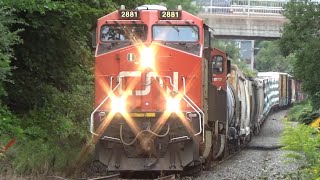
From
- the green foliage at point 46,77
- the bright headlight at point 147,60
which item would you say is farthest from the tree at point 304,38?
the bright headlight at point 147,60

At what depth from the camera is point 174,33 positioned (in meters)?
13.4

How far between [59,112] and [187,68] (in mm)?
4883

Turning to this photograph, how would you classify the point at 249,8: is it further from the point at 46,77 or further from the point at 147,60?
the point at 147,60

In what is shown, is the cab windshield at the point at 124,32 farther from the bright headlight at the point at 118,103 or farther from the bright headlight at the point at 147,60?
the bright headlight at the point at 118,103

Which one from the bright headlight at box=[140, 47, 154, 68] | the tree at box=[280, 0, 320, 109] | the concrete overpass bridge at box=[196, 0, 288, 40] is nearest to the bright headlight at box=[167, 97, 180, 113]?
the bright headlight at box=[140, 47, 154, 68]

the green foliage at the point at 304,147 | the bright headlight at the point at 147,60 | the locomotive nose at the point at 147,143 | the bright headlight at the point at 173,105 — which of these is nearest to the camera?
the green foliage at the point at 304,147

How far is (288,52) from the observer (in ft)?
105

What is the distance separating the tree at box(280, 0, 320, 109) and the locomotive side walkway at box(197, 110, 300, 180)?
172 inches

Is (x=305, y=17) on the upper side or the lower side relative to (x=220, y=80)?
upper

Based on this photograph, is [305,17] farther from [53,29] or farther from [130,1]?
[53,29]

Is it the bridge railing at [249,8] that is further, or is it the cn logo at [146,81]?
the bridge railing at [249,8]

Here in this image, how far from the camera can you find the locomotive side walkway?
47.0 feet

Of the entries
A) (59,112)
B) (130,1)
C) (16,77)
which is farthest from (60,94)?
(130,1)

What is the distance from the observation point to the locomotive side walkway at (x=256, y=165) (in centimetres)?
1434
